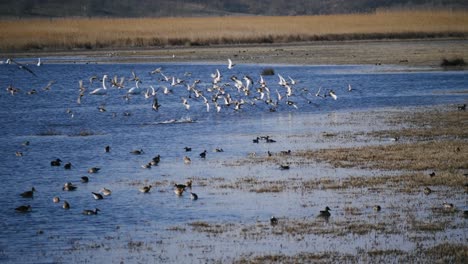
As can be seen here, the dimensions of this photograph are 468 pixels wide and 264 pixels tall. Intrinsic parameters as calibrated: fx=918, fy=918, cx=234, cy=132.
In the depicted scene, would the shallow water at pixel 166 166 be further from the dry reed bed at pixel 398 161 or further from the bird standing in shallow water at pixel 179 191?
the dry reed bed at pixel 398 161

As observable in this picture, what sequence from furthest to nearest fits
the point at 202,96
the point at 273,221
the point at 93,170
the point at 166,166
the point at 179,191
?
the point at 202,96 → the point at 166,166 → the point at 93,170 → the point at 179,191 → the point at 273,221

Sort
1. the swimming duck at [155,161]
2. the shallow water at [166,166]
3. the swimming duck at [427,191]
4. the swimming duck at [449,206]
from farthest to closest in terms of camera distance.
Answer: the swimming duck at [155,161] < the swimming duck at [427,191] < the swimming duck at [449,206] < the shallow water at [166,166]

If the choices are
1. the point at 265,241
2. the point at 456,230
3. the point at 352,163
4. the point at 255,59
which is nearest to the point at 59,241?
the point at 265,241

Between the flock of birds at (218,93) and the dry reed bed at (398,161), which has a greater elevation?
the dry reed bed at (398,161)

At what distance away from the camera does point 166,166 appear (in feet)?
65.7

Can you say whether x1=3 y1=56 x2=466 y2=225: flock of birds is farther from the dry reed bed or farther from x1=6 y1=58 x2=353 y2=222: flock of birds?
the dry reed bed

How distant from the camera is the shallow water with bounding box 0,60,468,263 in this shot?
12992mm

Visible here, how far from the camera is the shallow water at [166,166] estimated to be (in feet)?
42.6

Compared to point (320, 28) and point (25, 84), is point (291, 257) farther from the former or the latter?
point (320, 28)

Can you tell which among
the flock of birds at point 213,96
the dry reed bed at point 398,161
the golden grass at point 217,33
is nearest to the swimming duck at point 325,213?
the flock of birds at point 213,96

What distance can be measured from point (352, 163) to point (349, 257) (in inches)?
274

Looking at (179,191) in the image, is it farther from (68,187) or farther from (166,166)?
(166,166)

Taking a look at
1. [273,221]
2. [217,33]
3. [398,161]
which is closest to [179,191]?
[273,221]

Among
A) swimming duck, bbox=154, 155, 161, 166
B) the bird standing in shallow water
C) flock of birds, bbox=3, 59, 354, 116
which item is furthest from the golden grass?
the bird standing in shallow water
